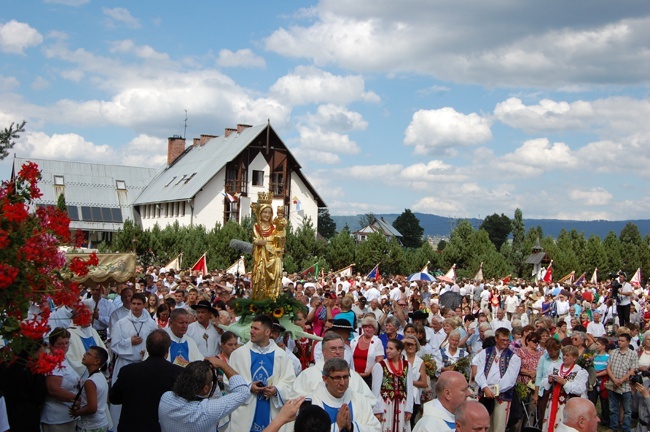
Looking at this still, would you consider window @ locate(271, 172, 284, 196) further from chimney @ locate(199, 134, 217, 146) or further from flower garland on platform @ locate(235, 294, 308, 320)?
flower garland on platform @ locate(235, 294, 308, 320)

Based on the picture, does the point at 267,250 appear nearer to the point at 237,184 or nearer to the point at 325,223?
the point at 237,184

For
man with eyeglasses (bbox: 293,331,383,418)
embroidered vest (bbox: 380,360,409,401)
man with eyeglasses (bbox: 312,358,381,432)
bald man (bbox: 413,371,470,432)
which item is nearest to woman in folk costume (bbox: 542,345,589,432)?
embroidered vest (bbox: 380,360,409,401)

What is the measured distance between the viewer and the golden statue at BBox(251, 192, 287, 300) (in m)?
14.0

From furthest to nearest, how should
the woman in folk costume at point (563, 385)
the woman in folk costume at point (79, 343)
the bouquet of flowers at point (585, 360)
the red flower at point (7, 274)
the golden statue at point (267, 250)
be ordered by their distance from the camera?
the golden statue at point (267, 250) < the bouquet of flowers at point (585, 360) < the woman in folk costume at point (563, 385) < the woman in folk costume at point (79, 343) < the red flower at point (7, 274)

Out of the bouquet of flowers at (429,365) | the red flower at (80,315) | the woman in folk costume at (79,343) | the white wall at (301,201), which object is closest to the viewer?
the red flower at (80,315)

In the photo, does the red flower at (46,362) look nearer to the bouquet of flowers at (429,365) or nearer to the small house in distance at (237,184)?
the bouquet of flowers at (429,365)

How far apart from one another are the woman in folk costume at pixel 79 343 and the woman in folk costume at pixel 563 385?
6.31m

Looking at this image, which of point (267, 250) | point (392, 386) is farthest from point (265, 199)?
point (392, 386)

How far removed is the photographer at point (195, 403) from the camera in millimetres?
5621

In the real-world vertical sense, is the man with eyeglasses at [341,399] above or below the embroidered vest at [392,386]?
above

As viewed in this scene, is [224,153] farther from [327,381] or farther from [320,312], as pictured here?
[327,381]

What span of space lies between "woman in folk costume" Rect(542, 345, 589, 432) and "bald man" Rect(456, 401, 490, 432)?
620 centimetres

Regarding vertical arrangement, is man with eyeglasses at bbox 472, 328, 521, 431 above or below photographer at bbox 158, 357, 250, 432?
below

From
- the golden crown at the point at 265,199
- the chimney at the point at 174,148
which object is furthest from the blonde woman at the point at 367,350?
the chimney at the point at 174,148
